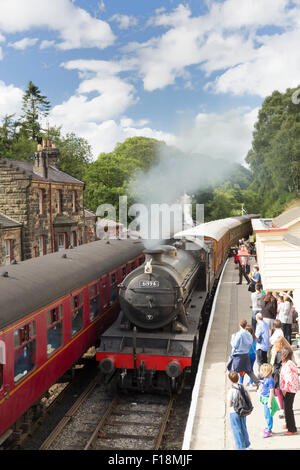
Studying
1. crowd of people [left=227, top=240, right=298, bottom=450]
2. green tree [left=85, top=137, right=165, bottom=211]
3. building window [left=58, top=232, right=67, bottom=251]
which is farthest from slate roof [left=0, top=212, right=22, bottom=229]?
green tree [left=85, top=137, right=165, bottom=211]

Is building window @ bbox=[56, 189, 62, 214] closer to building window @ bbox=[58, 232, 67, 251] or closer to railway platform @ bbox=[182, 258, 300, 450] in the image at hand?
building window @ bbox=[58, 232, 67, 251]

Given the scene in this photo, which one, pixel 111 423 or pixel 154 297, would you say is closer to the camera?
pixel 111 423

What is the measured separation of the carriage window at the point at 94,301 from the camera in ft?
32.4

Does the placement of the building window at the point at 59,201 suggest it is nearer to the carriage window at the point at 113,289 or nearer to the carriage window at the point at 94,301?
the carriage window at the point at 113,289

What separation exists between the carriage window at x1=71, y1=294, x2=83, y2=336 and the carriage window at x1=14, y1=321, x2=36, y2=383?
173 centimetres

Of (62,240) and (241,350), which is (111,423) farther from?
(62,240)

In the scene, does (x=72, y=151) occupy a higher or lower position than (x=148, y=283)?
higher

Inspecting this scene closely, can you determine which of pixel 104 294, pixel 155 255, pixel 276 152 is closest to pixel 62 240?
pixel 104 294

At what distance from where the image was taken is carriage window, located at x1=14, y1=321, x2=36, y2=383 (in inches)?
261

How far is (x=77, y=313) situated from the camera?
30.1 feet

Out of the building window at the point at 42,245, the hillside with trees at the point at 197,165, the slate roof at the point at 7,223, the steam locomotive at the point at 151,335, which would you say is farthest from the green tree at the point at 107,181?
the steam locomotive at the point at 151,335

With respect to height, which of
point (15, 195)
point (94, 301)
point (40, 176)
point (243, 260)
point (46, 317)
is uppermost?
point (40, 176)

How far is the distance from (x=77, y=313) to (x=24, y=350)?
2.20m
